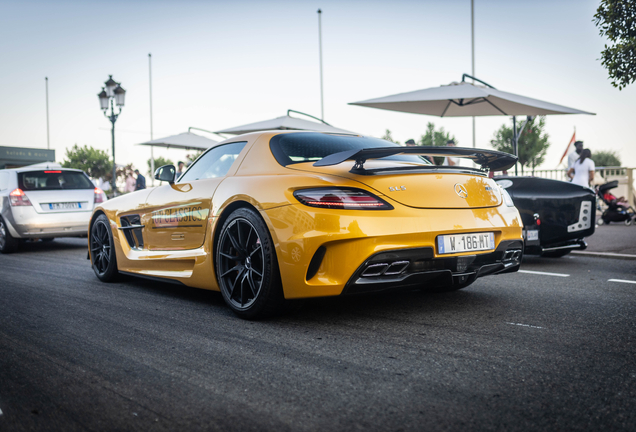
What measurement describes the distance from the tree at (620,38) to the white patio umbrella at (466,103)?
95cm

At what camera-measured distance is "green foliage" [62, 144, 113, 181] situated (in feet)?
267

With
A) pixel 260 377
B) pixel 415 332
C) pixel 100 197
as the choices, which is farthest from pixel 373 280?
pixel 100 197

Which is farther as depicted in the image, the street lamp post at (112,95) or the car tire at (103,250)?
the street lamp post at (112,95)

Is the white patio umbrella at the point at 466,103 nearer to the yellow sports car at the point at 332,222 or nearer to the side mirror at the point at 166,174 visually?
the yellow sports car at the point at 332,222

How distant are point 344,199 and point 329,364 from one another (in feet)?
3.21

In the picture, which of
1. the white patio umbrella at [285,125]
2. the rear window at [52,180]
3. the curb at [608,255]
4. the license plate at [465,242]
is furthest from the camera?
the white patio umbrella at [285,125]

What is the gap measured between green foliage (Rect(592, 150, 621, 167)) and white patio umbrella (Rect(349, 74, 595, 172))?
6046cm

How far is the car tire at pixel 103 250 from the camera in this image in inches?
216

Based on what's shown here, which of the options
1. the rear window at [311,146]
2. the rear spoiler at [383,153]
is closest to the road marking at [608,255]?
the rear window at [311,146]

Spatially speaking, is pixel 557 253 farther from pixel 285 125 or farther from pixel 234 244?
pixel 285 125

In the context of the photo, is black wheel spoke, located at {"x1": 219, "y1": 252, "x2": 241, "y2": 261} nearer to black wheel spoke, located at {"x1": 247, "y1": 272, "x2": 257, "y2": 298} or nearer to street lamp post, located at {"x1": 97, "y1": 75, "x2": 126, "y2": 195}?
black wheel spoke, located at {"x1": 247, "y1": 272, "x2": 257, "y2": 298}

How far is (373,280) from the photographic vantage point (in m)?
3.21

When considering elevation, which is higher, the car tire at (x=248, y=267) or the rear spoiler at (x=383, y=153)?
the rear spoiler at (x=383, y=153)

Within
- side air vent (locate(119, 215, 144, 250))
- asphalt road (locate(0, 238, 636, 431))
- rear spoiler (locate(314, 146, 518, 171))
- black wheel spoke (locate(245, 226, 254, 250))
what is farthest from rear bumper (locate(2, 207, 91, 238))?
rear spoiler (locate(314, 146, 518, 171))
